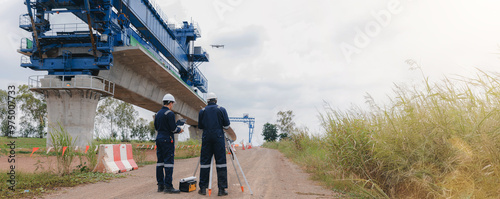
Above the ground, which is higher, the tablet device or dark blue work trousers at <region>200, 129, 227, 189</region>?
the tablet device

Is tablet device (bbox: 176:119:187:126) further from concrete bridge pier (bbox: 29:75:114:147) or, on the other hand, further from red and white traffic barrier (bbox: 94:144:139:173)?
concrete bridge pier (bbox: 29:75:114:147)

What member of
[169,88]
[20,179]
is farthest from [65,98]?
[20,179]

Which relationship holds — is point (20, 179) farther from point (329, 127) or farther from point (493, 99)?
point (493, 99)

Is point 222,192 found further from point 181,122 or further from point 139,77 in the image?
point 139,77

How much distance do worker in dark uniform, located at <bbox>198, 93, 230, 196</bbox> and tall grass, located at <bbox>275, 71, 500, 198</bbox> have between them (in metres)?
2.54

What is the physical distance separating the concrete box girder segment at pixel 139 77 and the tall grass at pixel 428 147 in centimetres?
1787

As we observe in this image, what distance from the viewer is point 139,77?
27359 mm

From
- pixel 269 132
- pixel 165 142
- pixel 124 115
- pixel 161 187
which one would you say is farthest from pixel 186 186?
pixel 269 132

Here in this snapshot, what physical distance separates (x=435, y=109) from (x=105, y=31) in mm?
23560

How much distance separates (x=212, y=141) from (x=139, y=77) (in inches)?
885

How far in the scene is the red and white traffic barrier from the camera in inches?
400

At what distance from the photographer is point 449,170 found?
444cm

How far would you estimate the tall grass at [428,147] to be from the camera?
4.02 m

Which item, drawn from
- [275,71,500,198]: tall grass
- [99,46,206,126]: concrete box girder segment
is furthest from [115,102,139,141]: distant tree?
[275,71,500,198]: tall grass
